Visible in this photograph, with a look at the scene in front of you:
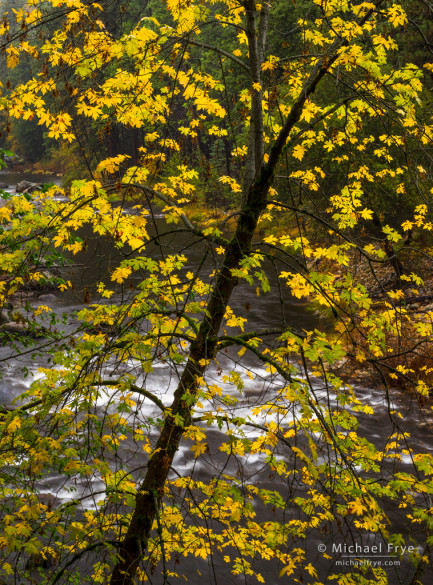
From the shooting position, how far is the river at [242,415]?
4671 millimetres

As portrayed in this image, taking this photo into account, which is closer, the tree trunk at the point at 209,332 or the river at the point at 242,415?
the tree trunk at the point at 209,332

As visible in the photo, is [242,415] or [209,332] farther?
[242,415]

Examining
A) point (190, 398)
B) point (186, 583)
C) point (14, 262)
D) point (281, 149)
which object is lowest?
point (186, 583)

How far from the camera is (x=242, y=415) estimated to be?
11016 mm

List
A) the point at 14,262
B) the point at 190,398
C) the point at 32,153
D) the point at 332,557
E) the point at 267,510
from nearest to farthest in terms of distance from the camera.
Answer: the point at 190,398 < the point at 14,262 < the point at 332,557 < the point at 267,510 < the point at 32,153

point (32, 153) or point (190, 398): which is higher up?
point (32, 153)

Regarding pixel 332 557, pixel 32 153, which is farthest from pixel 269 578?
pixel 32 153

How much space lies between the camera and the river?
4.67 metres

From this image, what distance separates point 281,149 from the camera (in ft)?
13.6

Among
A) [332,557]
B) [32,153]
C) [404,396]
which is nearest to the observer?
[332,557]

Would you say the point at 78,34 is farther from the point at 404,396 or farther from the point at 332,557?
the point at 404,396

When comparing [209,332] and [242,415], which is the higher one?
[242,415]

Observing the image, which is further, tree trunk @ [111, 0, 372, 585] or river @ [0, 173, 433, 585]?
river @ [0, 173, 433, 585]

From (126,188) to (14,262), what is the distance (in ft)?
4.58
